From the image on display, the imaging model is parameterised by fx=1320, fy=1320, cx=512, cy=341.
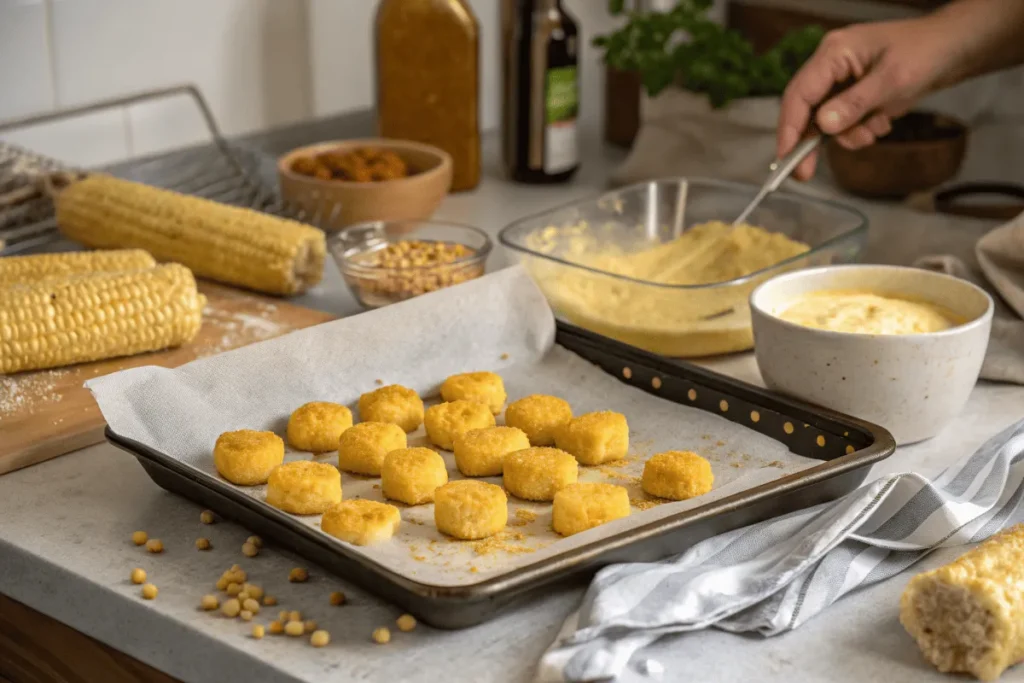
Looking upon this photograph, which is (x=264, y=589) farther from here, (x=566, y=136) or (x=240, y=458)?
(x=566, y=136)

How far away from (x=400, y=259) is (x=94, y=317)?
14.9 inches

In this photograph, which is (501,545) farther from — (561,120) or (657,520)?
(561,120)

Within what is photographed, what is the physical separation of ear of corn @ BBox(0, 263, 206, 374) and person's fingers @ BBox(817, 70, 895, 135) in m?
0.78

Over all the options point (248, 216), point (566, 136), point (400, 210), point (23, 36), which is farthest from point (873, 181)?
point (23, 36)

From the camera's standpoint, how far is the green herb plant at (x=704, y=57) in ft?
6.40

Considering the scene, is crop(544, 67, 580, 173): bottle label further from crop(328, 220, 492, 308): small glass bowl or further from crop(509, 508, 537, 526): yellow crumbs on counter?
crop(509, 508, 537, 526): yellow crumbs on counter

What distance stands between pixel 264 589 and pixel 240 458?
16 centimetres

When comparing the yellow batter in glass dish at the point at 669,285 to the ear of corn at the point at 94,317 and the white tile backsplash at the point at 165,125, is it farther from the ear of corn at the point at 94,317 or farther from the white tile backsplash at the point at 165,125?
the white tile backsplash at the point at 165,125

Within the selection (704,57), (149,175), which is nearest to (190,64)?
Answer: (149,175)

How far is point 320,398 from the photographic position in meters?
1.32

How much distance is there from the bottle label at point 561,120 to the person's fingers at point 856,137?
49cm

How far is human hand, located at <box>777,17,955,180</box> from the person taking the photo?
1620 millimetres

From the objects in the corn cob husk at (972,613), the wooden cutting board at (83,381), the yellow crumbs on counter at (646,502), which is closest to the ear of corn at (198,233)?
the wooden cutting board at (83,381)

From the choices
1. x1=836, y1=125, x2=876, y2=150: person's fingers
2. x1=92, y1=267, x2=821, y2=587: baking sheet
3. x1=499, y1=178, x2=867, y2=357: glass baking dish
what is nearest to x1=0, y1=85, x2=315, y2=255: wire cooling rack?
x1=499, y1=178, x2=867, y2=357: glass baking dish
